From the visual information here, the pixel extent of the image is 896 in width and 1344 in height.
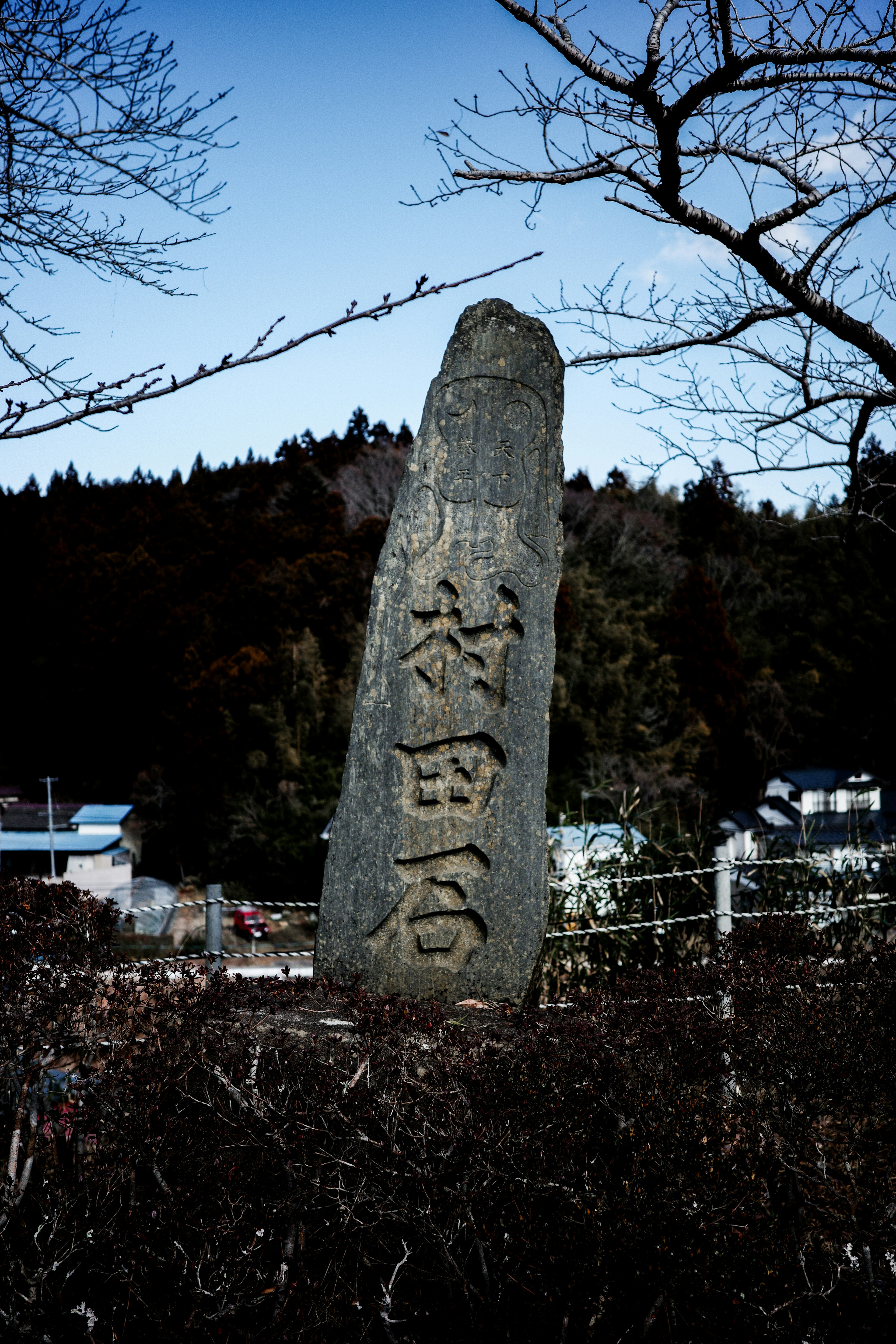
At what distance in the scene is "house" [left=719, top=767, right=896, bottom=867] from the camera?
5969 millimetres

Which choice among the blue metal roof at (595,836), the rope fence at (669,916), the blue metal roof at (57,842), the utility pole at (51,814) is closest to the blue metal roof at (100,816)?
the blue metal roof at (57,842)

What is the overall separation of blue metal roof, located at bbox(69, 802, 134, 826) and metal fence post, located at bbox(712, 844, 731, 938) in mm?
9524

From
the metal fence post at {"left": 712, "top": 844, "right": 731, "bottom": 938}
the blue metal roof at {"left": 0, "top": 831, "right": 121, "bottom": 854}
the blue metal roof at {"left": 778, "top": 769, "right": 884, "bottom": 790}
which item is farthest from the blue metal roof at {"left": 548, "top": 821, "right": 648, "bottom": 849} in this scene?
the blue metal roof at {"left": 0, "top": 831, "right": 121, "bottom": 854}

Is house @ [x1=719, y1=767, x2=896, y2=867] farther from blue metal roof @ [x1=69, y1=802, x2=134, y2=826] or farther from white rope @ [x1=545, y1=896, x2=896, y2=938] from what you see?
blue metal roof @ [x1=69, y1=802, x2=134, y2=826]

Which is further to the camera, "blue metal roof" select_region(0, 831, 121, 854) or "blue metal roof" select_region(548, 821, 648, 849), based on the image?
"blue metal roof" select_region(0, 831, 121, 854)

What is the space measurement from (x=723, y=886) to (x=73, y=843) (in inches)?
382

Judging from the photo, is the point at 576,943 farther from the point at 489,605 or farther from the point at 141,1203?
the point at 141,1203

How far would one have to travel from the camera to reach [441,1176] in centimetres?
206

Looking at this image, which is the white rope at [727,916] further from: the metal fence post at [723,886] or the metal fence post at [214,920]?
the metal fence post at [214,920]

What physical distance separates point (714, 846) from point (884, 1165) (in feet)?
9.71

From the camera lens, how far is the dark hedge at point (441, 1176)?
1941mm

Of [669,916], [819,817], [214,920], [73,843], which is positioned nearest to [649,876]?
[669,916]

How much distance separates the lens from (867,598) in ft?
54.6

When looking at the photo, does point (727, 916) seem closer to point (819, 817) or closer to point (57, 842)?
point (819, 817)
